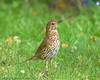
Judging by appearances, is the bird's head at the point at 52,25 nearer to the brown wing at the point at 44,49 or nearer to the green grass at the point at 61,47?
the brown wing at the point at 44,49

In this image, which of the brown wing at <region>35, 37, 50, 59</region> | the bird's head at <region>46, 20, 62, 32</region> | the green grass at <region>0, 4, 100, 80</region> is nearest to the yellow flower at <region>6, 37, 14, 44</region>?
the green grass at <region>0, 4, 100, 80</region>

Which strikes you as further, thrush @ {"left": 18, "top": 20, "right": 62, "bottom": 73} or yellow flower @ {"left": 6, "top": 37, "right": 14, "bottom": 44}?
yellow flower @ {"left": 6, "top": 37, "right": 14, "bottom": 44}

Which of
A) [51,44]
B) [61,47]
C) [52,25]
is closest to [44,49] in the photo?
[51,44]

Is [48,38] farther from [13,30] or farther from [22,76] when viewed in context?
[13,30]

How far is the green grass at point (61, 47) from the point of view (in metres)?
4.75

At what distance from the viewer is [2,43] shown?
6422 mm

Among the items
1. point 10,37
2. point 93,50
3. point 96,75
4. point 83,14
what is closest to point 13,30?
point 10,37

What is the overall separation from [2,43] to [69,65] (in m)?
2.04

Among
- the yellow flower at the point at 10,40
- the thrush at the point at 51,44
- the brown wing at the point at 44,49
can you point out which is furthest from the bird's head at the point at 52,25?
the yellow flower at the point at 10,40

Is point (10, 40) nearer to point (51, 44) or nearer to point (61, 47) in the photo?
point (61, 47)

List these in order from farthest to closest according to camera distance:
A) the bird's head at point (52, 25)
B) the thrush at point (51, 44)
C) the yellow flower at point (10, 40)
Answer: the yellow flower at point (10, 40) < the bird's head at point (52, 25) < the thrush at point (51, 44)

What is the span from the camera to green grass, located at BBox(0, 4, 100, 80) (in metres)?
4.75

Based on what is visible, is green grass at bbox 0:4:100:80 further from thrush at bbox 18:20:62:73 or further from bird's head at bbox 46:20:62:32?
bird's head at bbox 46:20:62:32

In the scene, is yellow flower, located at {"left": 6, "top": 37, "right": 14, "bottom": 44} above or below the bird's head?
below
